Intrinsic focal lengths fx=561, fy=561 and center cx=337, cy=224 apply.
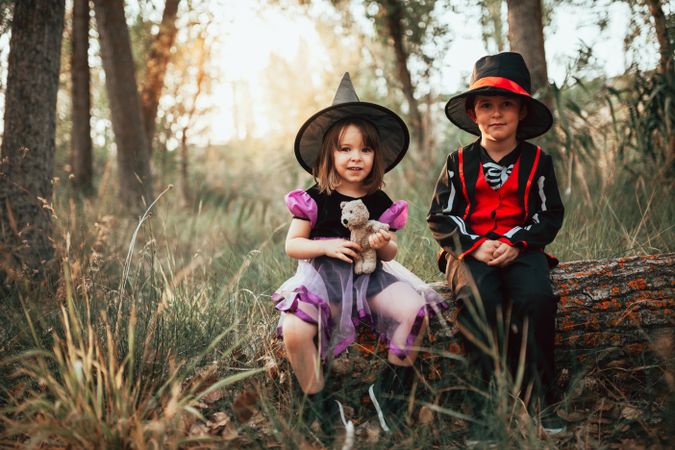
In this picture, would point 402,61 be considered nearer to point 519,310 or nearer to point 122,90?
point 122,90

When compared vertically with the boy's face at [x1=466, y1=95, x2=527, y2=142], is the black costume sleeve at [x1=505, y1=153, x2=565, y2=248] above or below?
below

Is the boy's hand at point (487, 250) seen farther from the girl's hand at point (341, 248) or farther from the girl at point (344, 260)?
the girl's hand at point (341, 248)

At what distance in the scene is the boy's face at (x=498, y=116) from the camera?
112 inches

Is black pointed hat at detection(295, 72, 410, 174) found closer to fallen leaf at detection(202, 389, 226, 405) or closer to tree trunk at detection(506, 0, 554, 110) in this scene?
fallen leaf at detection(202, 389, 226, 405)

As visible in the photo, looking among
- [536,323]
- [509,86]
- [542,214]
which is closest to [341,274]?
[536,323]

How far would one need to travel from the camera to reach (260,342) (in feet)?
10.1

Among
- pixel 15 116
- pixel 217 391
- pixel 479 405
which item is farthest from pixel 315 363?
pixel 15 116

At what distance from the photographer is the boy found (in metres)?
2.58

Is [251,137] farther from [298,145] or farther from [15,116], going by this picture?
[298,145]

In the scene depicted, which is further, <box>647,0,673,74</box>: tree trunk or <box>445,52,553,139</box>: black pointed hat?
<box>647,0,673,74</box>: tree trunk

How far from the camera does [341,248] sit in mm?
2688

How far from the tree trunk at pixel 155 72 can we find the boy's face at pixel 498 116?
24.2ft

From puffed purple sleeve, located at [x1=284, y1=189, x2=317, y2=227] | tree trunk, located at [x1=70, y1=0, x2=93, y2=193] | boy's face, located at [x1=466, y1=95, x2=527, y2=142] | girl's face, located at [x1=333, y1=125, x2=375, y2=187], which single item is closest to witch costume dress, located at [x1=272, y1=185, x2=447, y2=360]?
puffed purple sleeve, located at [x1=284, y1=189, x2=317, y2=227]

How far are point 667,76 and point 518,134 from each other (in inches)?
109
